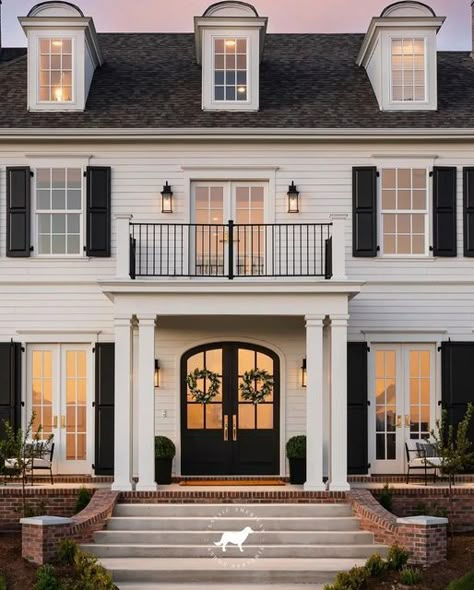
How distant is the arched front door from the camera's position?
17531 millimetres

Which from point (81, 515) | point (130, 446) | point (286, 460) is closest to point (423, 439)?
point (286, 460)

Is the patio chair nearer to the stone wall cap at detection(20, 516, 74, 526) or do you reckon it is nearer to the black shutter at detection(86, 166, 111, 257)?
the stone wall cap at detection(20, 516, 74, 526)

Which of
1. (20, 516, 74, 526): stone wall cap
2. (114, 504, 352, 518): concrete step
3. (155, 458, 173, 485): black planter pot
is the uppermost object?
(155, 458, 173, 485): black planter pot

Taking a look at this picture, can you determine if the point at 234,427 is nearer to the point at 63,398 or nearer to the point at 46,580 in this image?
the point at 63,398

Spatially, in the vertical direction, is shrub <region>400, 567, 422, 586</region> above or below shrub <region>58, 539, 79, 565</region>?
below

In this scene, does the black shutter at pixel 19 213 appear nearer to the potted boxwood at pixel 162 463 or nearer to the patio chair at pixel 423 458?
the potted boxwood at pixel 162 463

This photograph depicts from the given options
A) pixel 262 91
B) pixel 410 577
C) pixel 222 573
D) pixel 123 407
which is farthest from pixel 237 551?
pixel 262 91

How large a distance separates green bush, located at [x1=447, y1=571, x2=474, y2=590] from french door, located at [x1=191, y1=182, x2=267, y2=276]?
6961mm

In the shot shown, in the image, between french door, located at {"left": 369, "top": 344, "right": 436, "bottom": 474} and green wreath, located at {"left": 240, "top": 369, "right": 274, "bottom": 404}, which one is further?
french door, located at {"left": 369, "top": 344, "right": 436, "bottom": 474}

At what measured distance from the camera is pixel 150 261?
57.4 ft

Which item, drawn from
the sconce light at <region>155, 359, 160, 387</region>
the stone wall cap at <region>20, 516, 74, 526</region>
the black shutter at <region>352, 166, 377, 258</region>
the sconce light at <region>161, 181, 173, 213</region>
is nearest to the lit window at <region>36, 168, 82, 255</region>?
the sconce light at <region>161, 181, 173, 213</region>

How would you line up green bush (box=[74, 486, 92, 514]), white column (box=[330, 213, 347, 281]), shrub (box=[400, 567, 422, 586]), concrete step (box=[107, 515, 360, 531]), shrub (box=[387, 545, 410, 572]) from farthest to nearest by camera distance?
white column (box=[330, 213, 347, 281]) < green bush (box=[74, 486, 92, 514]) < concrete step (box=[107, 515, 360, 531]) < shrub (box=[387, 545, 410, 572]) < shrub (box=[400, 567, 422, 586])

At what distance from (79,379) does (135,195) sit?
11.5 ft

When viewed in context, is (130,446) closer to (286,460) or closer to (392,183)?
(286,460)
